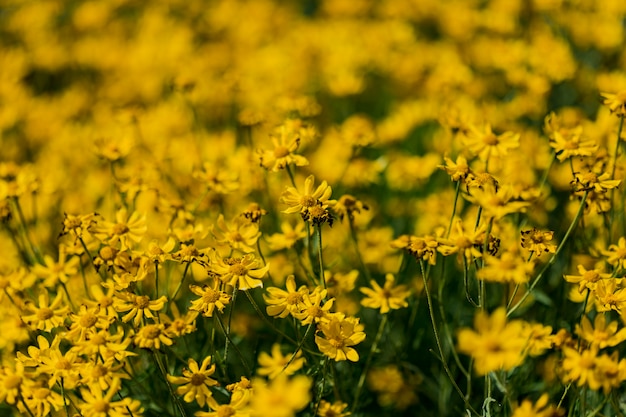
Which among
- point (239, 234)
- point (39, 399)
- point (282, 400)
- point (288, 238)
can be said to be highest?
point (282, 400)

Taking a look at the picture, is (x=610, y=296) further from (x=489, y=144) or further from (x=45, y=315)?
(x=45, y=315)

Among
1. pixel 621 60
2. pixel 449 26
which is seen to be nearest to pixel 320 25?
pixel 449 26

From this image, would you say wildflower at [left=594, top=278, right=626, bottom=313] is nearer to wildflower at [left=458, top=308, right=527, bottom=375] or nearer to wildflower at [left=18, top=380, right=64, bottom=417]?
wildflower at [left=458, top=308, right=527, bottom=375]

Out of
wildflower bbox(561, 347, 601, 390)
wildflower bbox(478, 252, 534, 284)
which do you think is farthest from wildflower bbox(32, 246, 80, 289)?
wildflower bbox(561, 347, 601, 390)

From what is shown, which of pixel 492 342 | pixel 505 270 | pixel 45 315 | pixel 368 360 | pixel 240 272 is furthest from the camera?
pixel 368 360

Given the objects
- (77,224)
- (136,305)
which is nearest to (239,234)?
(136,305)

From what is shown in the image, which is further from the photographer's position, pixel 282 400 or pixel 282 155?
pixel 282 155

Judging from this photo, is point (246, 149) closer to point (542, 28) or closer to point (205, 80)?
point (205, 80)
